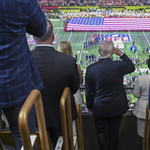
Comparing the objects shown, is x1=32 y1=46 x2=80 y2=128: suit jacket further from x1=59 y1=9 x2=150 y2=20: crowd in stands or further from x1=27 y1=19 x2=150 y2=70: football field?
x1=59 y1=9 x2=150 y2=20: crowd in stands

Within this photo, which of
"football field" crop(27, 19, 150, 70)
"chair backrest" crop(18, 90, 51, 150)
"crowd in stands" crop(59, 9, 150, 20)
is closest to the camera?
"chair backrest" crop(18, 90, 51, 150)

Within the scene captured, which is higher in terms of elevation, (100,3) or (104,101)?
(104,101)

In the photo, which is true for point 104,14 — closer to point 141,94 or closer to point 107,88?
point 141,94

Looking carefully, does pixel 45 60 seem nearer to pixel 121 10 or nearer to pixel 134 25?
pixel 134 25

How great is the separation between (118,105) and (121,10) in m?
27.8

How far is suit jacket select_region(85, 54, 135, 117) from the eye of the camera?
1.89 meters

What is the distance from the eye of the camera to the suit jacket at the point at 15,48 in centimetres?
85

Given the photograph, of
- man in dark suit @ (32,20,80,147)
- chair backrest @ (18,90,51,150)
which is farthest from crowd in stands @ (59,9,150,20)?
chair backrest @ (18,90,51,150)

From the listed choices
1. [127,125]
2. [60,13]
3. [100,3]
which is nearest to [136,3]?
[100,3]

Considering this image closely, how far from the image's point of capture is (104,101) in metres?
1.97

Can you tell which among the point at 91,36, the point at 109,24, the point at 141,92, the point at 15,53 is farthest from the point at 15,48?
the point at 109,24

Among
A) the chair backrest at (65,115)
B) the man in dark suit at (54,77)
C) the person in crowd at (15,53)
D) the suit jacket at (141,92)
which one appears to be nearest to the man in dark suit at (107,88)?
the suit jacket at (141,92)

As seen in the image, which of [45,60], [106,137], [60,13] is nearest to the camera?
[45,60]

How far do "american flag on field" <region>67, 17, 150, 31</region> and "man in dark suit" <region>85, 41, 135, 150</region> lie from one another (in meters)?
21.8
